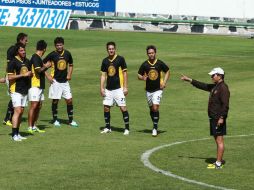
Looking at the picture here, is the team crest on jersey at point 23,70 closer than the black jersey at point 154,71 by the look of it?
Yes

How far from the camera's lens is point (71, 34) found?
62094 mm

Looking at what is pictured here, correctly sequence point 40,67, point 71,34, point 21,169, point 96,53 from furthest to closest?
point 71,34 → point 96,53 → point 40,67 → point 21,169

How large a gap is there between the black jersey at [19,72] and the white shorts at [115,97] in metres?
2.46

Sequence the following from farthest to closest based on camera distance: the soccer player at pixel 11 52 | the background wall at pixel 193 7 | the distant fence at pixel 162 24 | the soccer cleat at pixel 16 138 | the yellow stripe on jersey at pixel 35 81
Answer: the background wall at pixel 193 7 → the distant fence at pixel 162 24 → the yellow stripe on jersey at pixel 35 81 → the soccer player at pixel 11 52 → the soccer cleat at pixel 16 138

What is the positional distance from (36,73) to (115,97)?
229 centimetres

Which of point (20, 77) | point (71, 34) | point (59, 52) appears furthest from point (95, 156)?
point (71, 34)

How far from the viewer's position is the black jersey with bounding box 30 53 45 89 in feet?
70.1

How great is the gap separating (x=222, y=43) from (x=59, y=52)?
120ft

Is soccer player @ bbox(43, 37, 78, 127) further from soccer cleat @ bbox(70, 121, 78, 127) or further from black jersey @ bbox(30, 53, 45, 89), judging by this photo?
black jersey @ bbox(30, 53, 45, 89)

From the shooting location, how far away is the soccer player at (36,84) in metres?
21.3

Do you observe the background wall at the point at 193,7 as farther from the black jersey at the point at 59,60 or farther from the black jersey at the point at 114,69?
the black jersey at the point at 114,69

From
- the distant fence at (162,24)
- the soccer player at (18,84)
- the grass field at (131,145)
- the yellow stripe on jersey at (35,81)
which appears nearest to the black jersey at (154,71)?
the grass field at (131,145)

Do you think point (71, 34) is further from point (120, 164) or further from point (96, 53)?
point (120, 164)

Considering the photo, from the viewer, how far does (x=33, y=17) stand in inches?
2781
